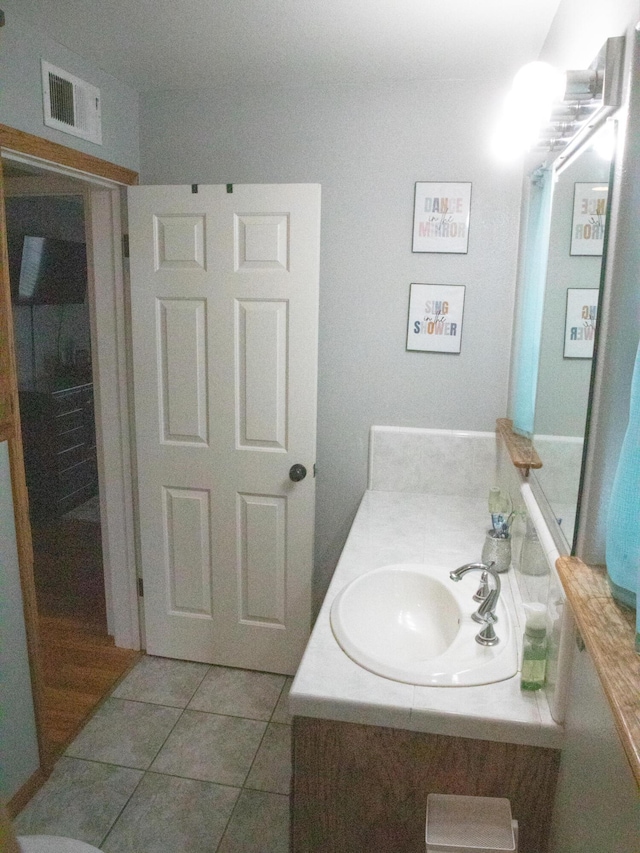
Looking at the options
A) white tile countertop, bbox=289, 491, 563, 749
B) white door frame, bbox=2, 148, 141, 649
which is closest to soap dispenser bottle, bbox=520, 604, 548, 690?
white tile countertop, bbox=289, 491, 563, 749

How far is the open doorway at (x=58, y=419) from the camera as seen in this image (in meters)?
3.11

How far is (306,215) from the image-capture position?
2252mm

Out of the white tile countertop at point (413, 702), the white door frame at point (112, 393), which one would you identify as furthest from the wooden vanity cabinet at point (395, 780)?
the white door frame at point (112, 393)

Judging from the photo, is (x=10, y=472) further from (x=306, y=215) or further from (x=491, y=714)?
(x=491, y=714)

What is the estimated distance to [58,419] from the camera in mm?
4102

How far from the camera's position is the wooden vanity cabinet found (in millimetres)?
1237

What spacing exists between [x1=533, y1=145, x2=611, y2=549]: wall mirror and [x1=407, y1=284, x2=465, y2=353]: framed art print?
72 centimetres

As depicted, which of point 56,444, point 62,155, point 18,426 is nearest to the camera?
point 18,426

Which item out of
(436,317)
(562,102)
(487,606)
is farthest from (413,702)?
(436,317)

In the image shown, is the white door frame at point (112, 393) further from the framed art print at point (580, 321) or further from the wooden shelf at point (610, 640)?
the wooden shelf at point (610, 640)

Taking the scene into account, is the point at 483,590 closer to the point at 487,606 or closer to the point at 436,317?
the point at 487,606

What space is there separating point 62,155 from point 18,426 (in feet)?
2.96

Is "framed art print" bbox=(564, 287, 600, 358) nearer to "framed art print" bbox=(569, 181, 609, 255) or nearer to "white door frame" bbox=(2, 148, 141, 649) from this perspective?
"framed art print" bbox=(569, 181, 609, 255)

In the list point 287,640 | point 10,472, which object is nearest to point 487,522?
point 287,640
